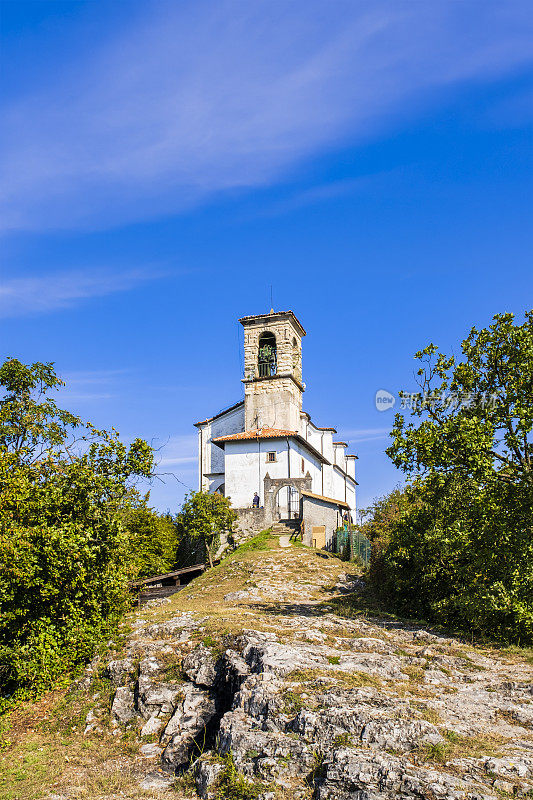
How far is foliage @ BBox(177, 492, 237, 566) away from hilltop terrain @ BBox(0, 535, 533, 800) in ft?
55.4

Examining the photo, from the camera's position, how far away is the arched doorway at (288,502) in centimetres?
3597

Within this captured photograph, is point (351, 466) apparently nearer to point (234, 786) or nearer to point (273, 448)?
point (273, 448)

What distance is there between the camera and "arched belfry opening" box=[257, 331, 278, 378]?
4388 cm

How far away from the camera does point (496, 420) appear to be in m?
14.8

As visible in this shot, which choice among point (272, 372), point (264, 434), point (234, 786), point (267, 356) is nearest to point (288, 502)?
point (264, 434)

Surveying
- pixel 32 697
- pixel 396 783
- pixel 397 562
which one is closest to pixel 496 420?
pixel 397 562

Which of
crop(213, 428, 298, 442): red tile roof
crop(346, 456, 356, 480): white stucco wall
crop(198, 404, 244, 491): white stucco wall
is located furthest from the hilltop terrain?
crop(346, 456, 356, 480): white stucco wall

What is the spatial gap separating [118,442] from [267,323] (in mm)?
28839

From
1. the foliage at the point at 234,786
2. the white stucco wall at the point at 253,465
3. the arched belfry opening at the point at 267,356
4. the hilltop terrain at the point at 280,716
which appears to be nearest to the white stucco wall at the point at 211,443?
the arched belfry opening at the point at 267,356

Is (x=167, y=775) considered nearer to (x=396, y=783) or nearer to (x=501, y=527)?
(x=396, y=783)

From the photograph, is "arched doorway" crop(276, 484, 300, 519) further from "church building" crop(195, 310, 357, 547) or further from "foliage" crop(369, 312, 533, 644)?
"foliage" crop(369, 312, 533, 644)

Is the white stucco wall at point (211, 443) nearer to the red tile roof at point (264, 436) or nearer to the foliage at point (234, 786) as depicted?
the red tile roof at point (264, 436)

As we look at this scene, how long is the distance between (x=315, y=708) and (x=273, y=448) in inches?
1144

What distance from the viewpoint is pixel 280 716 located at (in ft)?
31.5
